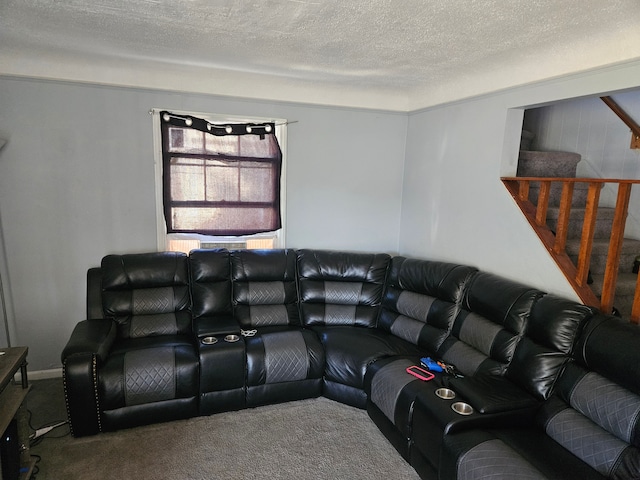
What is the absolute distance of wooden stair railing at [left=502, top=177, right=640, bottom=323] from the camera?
2.15 m

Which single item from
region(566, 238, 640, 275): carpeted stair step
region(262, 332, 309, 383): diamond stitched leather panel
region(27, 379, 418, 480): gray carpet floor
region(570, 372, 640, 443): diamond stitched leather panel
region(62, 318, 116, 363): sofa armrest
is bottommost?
region(27, 379, 418, 480): gray carpet floor

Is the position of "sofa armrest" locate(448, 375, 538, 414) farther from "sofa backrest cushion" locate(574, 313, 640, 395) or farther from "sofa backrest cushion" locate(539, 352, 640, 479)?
"sofa backrest cushion" locate(574, 313, 640, 395)

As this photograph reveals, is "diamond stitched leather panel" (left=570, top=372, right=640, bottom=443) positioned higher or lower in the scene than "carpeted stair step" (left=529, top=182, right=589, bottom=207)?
lower

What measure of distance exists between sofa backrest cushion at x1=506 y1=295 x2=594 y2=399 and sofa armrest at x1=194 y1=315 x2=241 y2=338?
190 centimetres

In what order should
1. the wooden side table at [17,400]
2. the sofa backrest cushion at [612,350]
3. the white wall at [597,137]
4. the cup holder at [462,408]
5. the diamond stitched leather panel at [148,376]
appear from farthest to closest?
the white wall at [597,137] → the diamond stitched leather panel at [148,376] → the cup holder at [462,408] → the wooden side table at [17,400] → the sofa backrest cushion at [612,350]

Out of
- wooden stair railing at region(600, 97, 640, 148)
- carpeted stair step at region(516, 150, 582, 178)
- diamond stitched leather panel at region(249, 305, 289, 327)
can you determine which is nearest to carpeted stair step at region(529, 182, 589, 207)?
carpeted stair step at region(516, 150, 582, 178)

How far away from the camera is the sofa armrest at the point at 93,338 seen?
2.38 meters

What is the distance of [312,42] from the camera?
241 cm

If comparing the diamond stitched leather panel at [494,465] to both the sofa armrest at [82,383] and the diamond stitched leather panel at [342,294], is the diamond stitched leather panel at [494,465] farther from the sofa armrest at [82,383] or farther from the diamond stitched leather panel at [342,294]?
the sofa armrest at [82,383]

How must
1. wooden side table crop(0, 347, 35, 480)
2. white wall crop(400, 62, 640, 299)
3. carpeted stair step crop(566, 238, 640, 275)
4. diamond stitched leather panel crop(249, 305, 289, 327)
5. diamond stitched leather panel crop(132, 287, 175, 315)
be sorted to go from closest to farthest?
wooden side table crop(0, 347, 35, 480) → white wall crop(400, 62, 640, 299) → carpeted stair step crop(566, 238, 640, 275) → diamond stitched leather panel crop(132, 287, 175, 315) → diamond stitched leather panel crop(249, 305, 289, 327)

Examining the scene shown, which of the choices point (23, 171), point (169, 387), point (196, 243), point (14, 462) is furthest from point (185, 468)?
point (23, 171)

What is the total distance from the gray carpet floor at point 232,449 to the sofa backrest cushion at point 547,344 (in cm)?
86

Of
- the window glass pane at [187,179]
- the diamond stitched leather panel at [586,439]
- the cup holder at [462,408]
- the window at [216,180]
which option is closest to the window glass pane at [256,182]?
the window at [216,180]

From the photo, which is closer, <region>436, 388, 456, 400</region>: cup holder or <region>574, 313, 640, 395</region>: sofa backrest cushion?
<region>574, 313, 640, 395</region>: sofa backrest cushion
